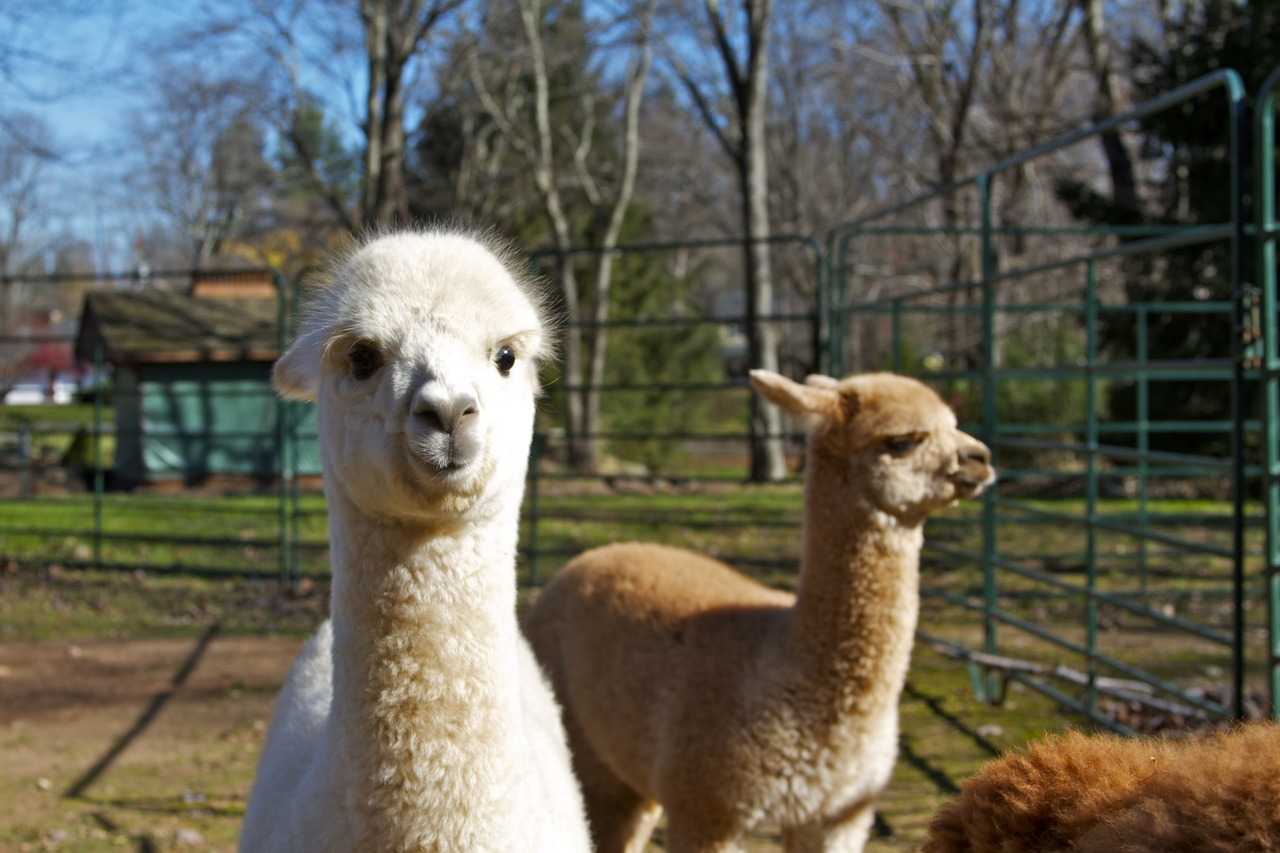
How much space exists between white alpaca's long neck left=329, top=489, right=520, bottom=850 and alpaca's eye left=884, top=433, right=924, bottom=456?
181cm

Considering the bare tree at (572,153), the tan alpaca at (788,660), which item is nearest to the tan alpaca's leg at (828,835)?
the tan alpaca at (788,660)

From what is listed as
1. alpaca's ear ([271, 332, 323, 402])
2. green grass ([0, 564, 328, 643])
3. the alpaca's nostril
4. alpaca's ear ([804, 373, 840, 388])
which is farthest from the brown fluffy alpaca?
green grass ([0, 564, 328, 643])

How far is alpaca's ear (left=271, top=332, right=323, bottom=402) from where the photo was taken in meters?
2.02

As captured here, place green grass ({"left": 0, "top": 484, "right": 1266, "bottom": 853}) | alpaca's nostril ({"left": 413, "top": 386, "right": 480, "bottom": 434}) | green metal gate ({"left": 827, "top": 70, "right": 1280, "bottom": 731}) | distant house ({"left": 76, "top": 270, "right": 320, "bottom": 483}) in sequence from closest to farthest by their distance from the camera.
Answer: alpaca's nostril ({"left": 413, "top": 386, "right": 480, "bottom": 434})
green metal gate ({"left": 827, "top": 70, "right": 1280, "bottom": 731})
green grass ({"left": 0, "top": 484, "right": 1266, "bottom": 853})
distant house ({"left": 76, "top": 270, "right": 320, "bottom": 483})

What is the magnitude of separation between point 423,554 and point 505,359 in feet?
1.27

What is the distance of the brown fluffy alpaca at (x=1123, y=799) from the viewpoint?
121cm

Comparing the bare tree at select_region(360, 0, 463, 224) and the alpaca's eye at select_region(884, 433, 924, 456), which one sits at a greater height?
the bare tree at select_region(360, 0, 463, 224)

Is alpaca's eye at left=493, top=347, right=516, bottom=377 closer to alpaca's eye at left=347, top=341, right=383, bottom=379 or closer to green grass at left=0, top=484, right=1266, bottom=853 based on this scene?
alpaca's eye at left=347, top=341, right=383, bottom=379

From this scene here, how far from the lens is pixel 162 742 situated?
18.4 ft

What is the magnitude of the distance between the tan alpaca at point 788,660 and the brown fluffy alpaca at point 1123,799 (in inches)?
58.9

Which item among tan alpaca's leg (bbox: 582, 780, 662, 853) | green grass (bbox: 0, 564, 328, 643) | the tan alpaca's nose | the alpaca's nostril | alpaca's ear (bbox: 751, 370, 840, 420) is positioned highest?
alpaca's ear (bbox: 751, 370, 840, 420)

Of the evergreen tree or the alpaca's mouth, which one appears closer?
the alpaca's mouth

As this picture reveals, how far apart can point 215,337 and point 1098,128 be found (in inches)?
624

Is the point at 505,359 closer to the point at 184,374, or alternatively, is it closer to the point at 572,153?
the point at 184,374
